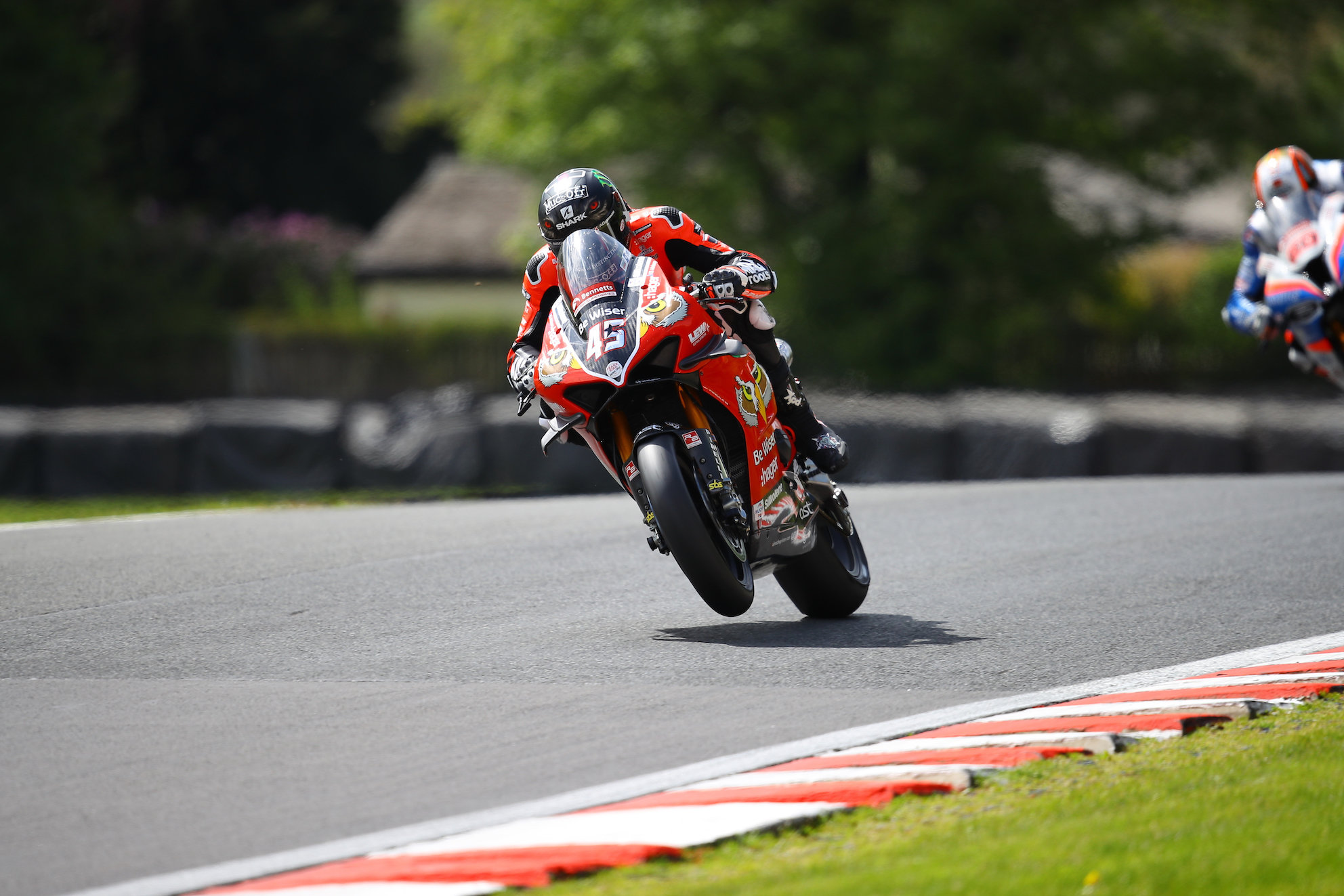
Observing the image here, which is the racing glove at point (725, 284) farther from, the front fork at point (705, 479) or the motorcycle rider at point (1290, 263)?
the motorcycle rider at point (1290, 263)

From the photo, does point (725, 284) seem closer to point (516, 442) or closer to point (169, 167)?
point (516, 442)

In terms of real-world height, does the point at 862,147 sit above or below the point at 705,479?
above

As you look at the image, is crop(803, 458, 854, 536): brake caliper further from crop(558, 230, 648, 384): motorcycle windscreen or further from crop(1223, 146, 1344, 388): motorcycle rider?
crop(1223, 146, 1344, 388): motorcycle rider

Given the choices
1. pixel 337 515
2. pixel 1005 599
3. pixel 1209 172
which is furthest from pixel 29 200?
pixel 1005 599

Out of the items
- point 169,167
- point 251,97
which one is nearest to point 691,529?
point 251,97

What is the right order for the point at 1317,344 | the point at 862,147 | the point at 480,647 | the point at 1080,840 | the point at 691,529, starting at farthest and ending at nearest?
the point at 862,147 → the point at 1317,344 → the point at 480,647 → the point at 691,529 → the point at 1080,840

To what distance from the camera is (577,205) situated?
7.02 meters

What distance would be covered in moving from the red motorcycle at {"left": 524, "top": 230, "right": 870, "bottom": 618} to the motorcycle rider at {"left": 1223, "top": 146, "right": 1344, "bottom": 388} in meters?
6.06

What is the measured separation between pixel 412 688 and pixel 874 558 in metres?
3.85

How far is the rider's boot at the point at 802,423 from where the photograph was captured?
290 inches

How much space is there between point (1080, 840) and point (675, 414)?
3.18 m

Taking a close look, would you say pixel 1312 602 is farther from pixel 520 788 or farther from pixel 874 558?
pixel 520 788

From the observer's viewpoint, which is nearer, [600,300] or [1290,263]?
[600,300]

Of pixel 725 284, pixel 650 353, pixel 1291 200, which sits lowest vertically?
pixel 650 353
